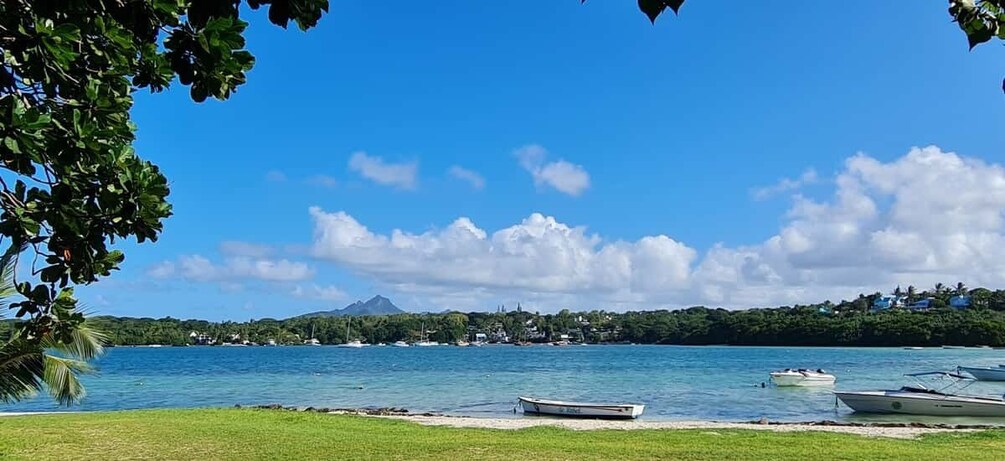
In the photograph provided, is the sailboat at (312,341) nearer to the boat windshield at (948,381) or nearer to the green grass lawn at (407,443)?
the boat windshield at (948,381)

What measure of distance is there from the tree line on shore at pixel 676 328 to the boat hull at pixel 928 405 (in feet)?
265

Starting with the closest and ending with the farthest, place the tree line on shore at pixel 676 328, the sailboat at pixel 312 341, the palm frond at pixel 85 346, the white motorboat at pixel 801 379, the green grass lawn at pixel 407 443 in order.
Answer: the palm frond at pixel 85 346 → the green grass lawn at pixel 407 443 → the white motorboat at pixel 801 379 → the tree line on shore at pixel 676 328 → the sailboat at pixel 312 341

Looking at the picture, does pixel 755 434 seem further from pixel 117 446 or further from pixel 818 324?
pixel 818 324

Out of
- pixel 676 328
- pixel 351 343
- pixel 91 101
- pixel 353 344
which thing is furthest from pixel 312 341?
pixel 91 101

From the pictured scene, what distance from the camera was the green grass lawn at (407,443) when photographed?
1191 centimetres

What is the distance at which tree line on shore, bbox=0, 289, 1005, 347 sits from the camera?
364 ft

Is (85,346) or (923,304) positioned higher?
(923,304)

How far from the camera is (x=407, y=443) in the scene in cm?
1350

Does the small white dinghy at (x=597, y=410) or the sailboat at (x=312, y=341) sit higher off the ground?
the sailboat at (x=312, y=341)

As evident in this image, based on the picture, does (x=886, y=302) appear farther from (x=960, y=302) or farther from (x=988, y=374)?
(x=988, y=374)

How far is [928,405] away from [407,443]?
18.2 meters

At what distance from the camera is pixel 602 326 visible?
181125 mm

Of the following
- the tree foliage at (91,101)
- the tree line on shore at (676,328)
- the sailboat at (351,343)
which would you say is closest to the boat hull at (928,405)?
the tree foliage at (91,101)

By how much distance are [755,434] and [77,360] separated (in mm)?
12890
